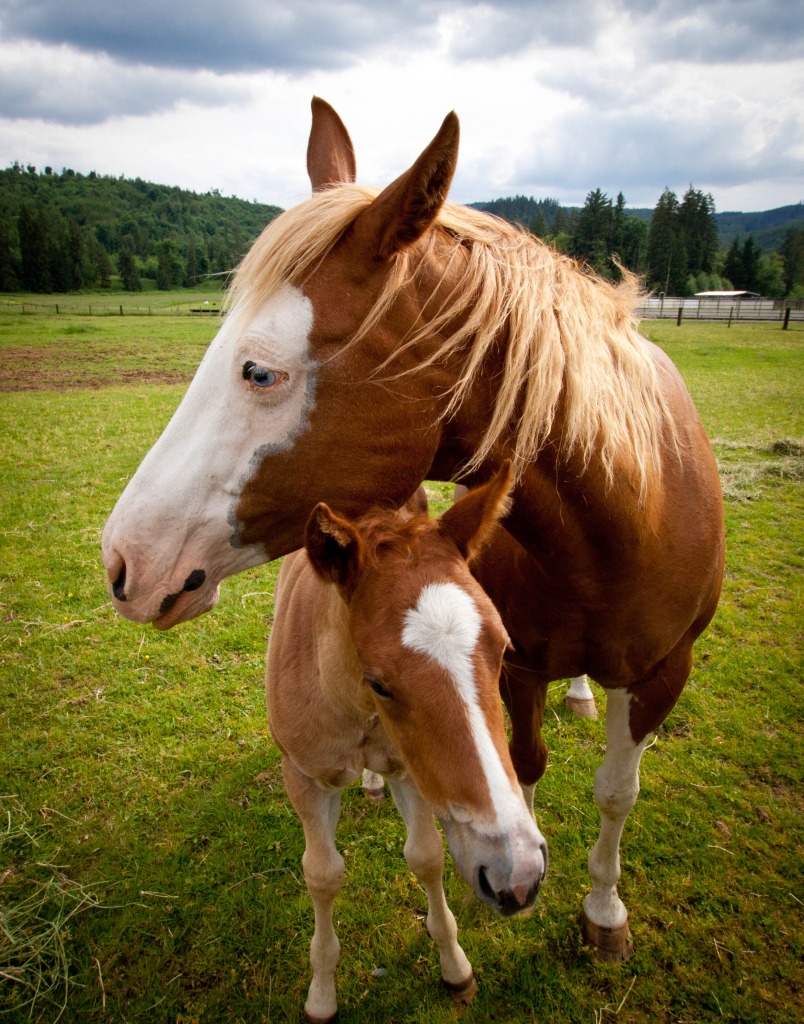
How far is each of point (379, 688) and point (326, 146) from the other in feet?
6.50

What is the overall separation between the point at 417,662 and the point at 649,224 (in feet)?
263

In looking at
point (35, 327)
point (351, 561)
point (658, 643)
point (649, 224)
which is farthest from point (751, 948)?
point (649, 224)

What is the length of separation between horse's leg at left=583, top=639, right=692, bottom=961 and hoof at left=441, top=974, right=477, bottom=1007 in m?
0.61

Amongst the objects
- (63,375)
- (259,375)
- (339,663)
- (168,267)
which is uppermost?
(168,267)

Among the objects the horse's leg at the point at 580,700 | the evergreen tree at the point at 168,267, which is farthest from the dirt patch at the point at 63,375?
the evergreen tree at the point at 168,267

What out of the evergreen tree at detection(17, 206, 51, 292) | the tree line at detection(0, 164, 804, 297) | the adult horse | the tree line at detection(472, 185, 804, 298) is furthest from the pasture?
the evergreen tree at detection(17, 206, 51, 292)

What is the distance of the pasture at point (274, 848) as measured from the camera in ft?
8.18

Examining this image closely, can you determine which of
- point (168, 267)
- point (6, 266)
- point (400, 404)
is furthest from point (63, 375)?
point (168, 267)

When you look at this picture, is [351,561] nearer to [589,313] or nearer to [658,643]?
Answer: [589,313]

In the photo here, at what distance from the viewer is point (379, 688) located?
1.63m

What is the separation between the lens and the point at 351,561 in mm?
1704

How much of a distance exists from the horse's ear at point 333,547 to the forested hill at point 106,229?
126 centimetres

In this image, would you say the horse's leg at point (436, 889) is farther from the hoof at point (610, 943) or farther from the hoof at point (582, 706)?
the hoof at point (582, 706)

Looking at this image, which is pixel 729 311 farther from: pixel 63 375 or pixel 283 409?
pixel 283 409
